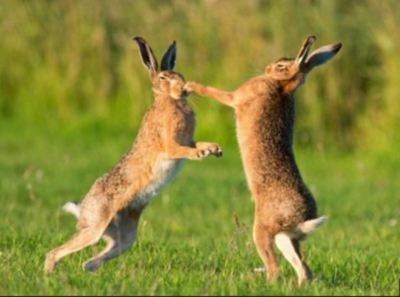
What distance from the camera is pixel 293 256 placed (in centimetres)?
747

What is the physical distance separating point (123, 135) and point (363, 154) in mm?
4105

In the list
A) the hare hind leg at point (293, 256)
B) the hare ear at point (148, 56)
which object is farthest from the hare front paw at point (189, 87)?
the hare hind leg at point (293, 256)

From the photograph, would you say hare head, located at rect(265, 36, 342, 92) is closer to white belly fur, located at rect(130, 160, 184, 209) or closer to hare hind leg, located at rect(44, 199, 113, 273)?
white belly fur, located at rect(130, 160, 184, 209)

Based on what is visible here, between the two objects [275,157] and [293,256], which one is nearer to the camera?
[293,256]

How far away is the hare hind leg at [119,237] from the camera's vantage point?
7922mm

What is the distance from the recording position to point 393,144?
683 inches

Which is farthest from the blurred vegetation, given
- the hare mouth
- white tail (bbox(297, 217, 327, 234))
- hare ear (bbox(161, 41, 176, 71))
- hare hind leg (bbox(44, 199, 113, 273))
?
white tail (bbox(297, 217, 327, 234))

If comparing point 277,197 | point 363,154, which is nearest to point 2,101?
point 363,154

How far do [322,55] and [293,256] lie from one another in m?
1.59

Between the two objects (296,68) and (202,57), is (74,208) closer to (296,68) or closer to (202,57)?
(296,68)

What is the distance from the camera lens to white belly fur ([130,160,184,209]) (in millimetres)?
7883

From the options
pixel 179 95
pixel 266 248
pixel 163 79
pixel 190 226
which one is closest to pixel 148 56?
pixel 163 79

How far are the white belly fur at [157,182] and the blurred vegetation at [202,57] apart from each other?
28.0ft

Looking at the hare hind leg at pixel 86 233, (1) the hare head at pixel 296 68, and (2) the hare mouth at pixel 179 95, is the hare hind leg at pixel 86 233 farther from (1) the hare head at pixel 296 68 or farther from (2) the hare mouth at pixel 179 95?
(1) the hare head at pixel 296 68
